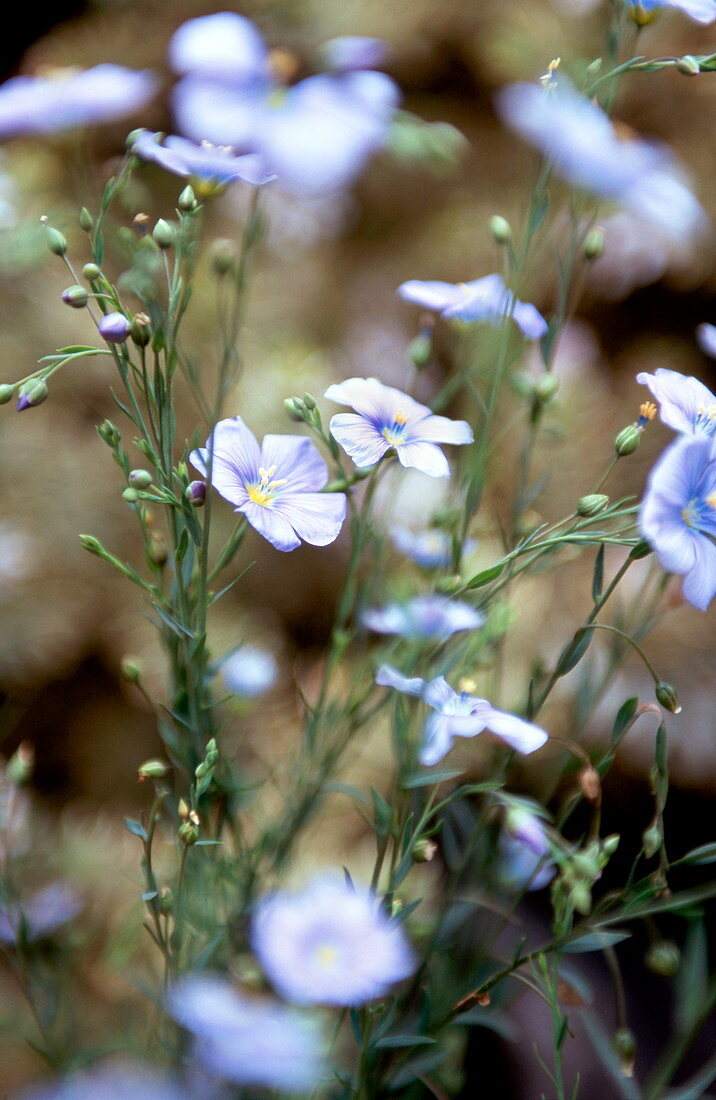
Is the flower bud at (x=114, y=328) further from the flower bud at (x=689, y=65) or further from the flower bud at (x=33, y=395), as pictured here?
the flower bud at (x=689, y=65)

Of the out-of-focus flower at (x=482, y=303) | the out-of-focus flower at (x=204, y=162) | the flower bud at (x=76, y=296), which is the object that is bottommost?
the out-of-focus flower at (x=482, y=303)

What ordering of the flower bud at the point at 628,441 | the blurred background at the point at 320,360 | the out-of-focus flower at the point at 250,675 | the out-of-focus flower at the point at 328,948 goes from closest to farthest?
the out-of-focus flower at the point at 328,948
the flower bud at the point at 628,441
the out-of-focus flower at the point at 250,675
the blurred background at the point at 320,360

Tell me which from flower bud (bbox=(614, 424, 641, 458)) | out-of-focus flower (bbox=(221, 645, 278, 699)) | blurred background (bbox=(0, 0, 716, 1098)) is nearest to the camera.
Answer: flower bud (bbox=(614, 424, 641, 458))

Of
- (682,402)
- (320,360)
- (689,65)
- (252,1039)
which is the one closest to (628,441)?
(682,402)

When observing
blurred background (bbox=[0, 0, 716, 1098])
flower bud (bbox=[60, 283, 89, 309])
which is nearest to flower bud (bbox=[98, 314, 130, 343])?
flower bud (bbox=[60, 283, 89, 309])

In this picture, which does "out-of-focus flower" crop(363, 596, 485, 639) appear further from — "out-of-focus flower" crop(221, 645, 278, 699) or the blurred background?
the blurred background

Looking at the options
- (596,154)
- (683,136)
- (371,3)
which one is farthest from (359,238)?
(596,154)

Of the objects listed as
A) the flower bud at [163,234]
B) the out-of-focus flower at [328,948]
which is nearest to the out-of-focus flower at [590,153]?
the flower bud at [163,234]

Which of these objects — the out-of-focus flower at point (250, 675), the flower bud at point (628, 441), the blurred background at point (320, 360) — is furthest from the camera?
the blurred background at point (320, 360)
